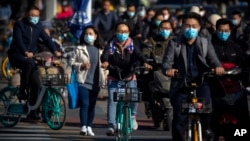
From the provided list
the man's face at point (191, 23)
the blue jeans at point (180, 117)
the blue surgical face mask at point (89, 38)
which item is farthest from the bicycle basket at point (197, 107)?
the blue surgical face mask at point (89, 38)

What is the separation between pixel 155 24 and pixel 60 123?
755 centimetres

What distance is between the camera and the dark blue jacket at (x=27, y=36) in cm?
1700

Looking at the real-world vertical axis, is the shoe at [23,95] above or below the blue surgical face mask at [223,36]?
below

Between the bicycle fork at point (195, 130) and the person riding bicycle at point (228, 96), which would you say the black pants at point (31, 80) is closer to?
the person riding bicycle at point (228, 96)

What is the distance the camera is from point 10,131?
16.5 m

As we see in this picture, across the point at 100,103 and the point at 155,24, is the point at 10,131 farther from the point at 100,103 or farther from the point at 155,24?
the point at 155,24

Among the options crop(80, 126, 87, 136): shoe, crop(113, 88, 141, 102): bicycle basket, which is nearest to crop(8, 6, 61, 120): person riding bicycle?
crop(80, 126, 87, 136): shoe

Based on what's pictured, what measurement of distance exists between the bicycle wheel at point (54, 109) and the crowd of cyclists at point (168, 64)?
0.34 m

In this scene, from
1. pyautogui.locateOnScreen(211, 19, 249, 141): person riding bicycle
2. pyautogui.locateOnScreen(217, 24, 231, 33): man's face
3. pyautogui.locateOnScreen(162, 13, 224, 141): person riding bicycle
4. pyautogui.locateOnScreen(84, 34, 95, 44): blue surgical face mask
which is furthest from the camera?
pyautogui.locateOnScreen(84, 34, 95, 44): blue surgical face mask

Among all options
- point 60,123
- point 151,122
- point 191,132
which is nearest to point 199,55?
point 191,132

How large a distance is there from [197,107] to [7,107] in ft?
19.9

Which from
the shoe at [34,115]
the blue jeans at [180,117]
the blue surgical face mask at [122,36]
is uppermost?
the blue surgical face mask at [122,36]

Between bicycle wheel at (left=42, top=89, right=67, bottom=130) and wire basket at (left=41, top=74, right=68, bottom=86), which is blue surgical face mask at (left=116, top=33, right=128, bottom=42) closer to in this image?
wire basket at (left=41, top=74, right=68, bottom=86)

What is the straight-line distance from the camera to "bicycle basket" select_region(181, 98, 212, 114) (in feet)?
38.3
